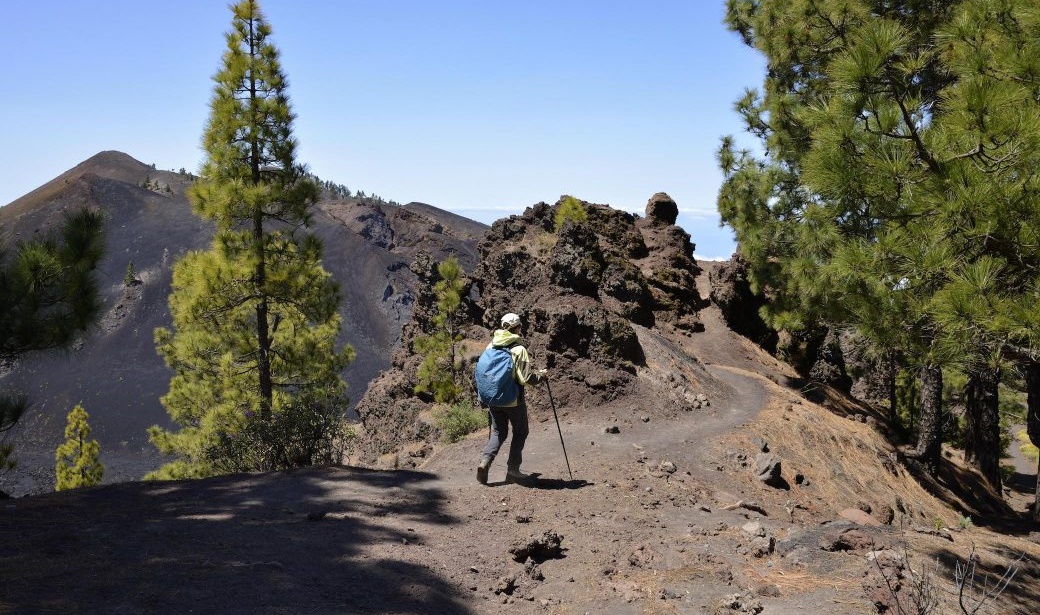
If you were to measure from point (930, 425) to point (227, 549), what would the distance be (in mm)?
12491

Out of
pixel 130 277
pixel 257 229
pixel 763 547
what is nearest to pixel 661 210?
pixel 257 229

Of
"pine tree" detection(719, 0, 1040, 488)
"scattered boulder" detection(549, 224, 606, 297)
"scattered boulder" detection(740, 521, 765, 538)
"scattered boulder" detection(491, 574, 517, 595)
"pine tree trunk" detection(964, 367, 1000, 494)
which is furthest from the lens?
"pine tree trunk" detection(964, 367, 1000, 494)

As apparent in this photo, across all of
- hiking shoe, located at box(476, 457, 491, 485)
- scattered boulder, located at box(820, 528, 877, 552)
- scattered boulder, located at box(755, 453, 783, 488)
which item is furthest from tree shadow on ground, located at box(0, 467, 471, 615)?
scattered boulder, located at box(755, 453, 783, 488)

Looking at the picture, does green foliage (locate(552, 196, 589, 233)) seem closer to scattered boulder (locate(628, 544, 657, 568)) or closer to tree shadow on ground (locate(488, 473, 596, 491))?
tree shadow on ground (locate(488, 473, 596, 491))

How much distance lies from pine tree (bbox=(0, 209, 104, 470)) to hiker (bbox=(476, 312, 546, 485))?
4.16m

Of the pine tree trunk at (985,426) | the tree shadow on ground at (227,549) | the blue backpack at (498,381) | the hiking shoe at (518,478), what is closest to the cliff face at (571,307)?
the hiking shoe at (518,478)

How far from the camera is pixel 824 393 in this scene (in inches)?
658

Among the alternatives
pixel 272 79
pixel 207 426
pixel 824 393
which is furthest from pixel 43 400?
pixel 824 393

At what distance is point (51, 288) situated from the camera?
681cm

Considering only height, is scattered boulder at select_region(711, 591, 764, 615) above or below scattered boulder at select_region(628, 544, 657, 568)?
above

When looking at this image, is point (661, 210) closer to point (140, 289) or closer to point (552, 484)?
point (552, 484)

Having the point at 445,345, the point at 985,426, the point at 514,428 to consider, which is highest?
the point at 445,345

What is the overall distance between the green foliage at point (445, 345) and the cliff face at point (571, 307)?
436 mm

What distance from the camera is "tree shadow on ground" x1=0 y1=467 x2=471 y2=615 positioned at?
3918 millimetres
